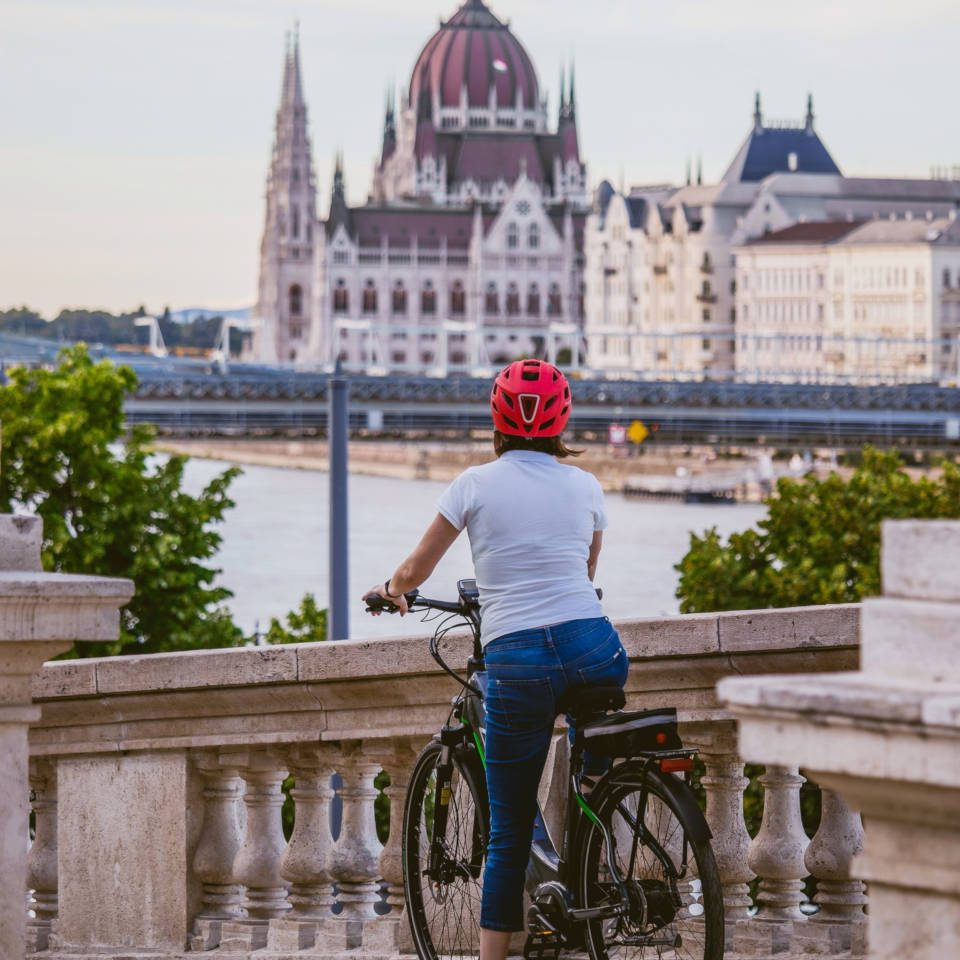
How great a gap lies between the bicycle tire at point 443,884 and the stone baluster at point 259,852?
49cm

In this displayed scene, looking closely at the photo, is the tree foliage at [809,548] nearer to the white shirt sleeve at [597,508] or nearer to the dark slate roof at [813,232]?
the white shirt sleeve at [597,508]

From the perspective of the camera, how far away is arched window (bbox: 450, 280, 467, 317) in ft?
554

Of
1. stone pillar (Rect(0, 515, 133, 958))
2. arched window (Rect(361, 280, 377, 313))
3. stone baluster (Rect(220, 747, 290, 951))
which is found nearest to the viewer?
stone pillar (Rect(0, 515, 133, 958))

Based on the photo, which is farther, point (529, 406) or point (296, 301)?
point (296, 301)

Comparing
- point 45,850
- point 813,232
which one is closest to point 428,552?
point 45,850

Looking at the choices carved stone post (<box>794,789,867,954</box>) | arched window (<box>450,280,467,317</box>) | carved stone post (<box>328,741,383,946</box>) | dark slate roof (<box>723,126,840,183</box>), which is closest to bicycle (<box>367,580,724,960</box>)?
carved stone post (<box>794,789,867,954</box>)

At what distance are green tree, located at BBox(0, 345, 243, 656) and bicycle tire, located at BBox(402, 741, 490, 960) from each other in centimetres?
1880

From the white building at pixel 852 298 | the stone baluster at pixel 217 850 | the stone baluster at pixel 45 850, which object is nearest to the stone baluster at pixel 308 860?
the stone baluster at pixel 217 850

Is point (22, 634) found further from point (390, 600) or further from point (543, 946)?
point (543, 946)

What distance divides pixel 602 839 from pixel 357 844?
36.5 inches

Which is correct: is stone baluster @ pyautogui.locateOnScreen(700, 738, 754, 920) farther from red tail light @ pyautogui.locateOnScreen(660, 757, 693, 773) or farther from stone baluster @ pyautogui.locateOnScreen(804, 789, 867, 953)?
red tail light @ pyautogui.locateOnScreen(660, 757, 693, 773)

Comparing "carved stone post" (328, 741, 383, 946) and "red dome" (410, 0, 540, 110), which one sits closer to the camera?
"carved stone post" (328, 741, 383, 946)

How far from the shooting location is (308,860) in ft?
15.8

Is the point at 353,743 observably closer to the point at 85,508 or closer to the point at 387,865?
the point at 387,865
